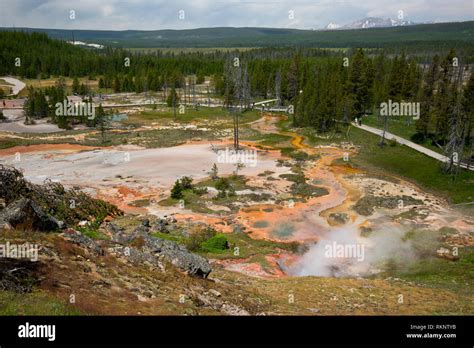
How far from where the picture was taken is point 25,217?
69.6 feet

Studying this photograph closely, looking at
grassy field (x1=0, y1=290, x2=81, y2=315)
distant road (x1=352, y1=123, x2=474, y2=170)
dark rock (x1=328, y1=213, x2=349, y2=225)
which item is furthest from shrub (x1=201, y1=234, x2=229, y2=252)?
distant road (x1=352, y1=123, x2=474, y2=170)

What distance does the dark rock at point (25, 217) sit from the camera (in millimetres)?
20703

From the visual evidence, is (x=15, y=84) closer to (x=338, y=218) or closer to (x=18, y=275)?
(x=338, y=218)

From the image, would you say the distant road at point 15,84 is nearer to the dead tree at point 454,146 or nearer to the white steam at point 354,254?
the dead tree at point 454,146

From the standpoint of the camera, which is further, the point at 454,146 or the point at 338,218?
the point at 454,146

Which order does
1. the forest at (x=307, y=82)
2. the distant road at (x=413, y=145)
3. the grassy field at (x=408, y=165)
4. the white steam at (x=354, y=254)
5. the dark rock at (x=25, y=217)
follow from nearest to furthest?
the dark rock at (x=25, y=217) → the white steam at (x=354, y=254) → the grassy field at (x=408, y=165) → the distant road at (x=413, y=145) → the forest at (x=307, y=82)

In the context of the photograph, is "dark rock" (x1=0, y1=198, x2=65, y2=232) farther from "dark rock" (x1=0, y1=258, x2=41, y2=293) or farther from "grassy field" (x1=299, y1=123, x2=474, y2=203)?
"grassy field" (x1=299, y1=123, x2=474, y2=203)

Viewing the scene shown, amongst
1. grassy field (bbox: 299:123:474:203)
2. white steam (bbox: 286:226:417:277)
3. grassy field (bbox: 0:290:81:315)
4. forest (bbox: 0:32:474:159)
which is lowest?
white steam (bbox: 286:226:417:277)

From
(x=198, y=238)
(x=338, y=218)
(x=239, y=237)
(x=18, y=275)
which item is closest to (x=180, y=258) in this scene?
(x=18, y=275)

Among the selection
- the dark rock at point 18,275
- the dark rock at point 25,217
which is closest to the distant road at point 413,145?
the dark rock at point 25,217

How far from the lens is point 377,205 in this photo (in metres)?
43.7

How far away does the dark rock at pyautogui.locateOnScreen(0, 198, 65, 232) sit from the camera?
20.7 m
